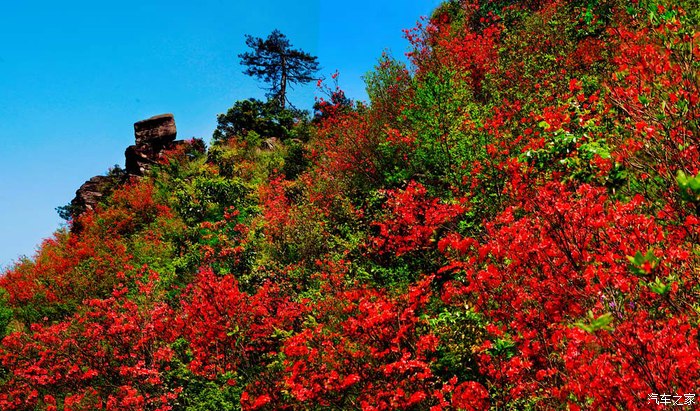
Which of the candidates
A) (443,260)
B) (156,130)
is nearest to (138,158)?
(156,130)

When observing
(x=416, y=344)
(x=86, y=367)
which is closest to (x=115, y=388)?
(x=86, y=367)

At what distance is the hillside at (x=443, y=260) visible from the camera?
5367mm

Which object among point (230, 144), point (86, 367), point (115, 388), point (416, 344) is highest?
point (230, 144)

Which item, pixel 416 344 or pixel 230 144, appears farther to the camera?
pixel 230 144

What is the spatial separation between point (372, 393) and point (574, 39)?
15705 mm

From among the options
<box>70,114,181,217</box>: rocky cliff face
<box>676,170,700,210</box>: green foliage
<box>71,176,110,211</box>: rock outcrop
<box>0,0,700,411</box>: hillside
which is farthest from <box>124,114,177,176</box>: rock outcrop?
<box>676,170,700,210</box>: green foliage

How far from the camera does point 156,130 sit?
37969 millimetres

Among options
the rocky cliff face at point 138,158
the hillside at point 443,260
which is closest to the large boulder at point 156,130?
the rocky cliff face at point 138,158

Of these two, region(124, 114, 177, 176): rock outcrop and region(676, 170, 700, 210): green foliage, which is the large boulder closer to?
region(124, 114, 177, 176): rock outcrop

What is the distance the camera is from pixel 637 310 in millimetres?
4883

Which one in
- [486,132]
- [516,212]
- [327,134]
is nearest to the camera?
[516,212]

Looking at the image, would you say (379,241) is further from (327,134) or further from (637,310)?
(327,134)

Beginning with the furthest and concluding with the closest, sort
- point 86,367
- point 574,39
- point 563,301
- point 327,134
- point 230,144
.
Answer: point 230,144, point 327,134, point 574,39, point 86,367, point 563,301

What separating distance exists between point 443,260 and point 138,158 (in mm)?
32332
